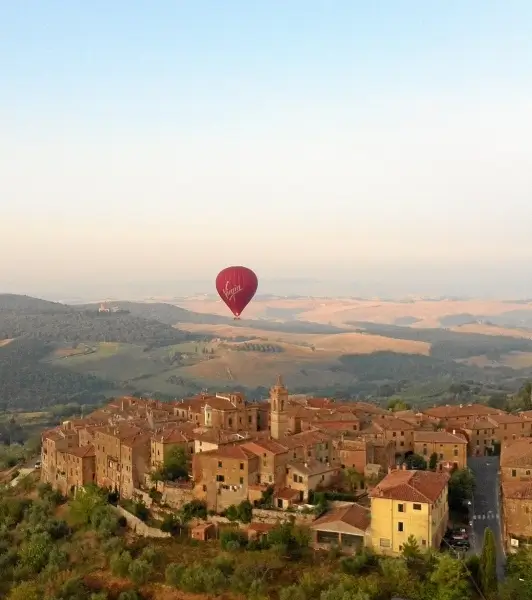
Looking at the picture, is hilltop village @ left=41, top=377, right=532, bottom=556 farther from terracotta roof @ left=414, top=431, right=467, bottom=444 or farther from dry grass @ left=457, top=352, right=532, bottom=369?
dry grass @ left=457, top=352, right=532, bottom=369

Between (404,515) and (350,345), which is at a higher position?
(404,515)

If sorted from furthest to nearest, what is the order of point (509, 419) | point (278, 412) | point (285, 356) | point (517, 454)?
1. point (285, 356)
2. point (509, 419)
3. point (278, 412)
4. point (517, 454)

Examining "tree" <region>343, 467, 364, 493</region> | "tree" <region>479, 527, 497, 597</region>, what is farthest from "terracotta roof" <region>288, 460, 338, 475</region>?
"tree" <region>479, 527, 497, 597</region>

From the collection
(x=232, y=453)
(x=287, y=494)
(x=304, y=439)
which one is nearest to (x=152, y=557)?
(x=232, y=453)

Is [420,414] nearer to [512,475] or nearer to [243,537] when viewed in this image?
[512,475]

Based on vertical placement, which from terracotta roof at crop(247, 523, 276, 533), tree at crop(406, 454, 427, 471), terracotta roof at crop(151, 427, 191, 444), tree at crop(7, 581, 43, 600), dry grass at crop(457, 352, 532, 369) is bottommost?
dry grass at crop(457, 352, 532, 369)

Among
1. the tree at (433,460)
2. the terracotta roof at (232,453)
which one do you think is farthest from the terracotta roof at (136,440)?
the tree at (433,460)

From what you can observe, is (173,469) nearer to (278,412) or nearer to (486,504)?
(278,412)
